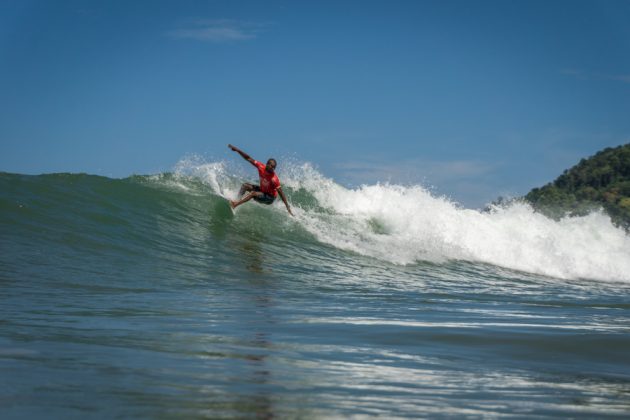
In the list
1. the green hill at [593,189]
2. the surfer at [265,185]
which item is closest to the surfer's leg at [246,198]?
the surfer at [265,185]

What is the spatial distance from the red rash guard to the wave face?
1077 mm

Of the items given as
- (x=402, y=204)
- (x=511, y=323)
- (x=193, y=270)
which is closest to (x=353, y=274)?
(x=193, y=270)

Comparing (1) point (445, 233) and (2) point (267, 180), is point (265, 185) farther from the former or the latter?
(1) point (445, 233)

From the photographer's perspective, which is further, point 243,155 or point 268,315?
point 243,155

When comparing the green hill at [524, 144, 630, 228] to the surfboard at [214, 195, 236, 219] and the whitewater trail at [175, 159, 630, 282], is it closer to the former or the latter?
the whitewater trail at [175, 159, 630, 282]

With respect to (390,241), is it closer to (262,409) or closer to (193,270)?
(193,270)

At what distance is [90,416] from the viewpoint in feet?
11.2

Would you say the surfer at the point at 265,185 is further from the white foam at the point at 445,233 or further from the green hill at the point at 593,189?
the green hill at the point at 593,189

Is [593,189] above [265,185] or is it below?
above

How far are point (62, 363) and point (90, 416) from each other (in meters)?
1.27

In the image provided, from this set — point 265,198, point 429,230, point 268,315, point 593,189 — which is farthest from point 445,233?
point 593,189

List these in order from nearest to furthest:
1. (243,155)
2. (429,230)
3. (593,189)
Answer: (243,155) < (429,230) < (593,189)

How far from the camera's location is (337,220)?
67.7 ft

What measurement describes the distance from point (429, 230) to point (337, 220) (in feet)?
8.85
